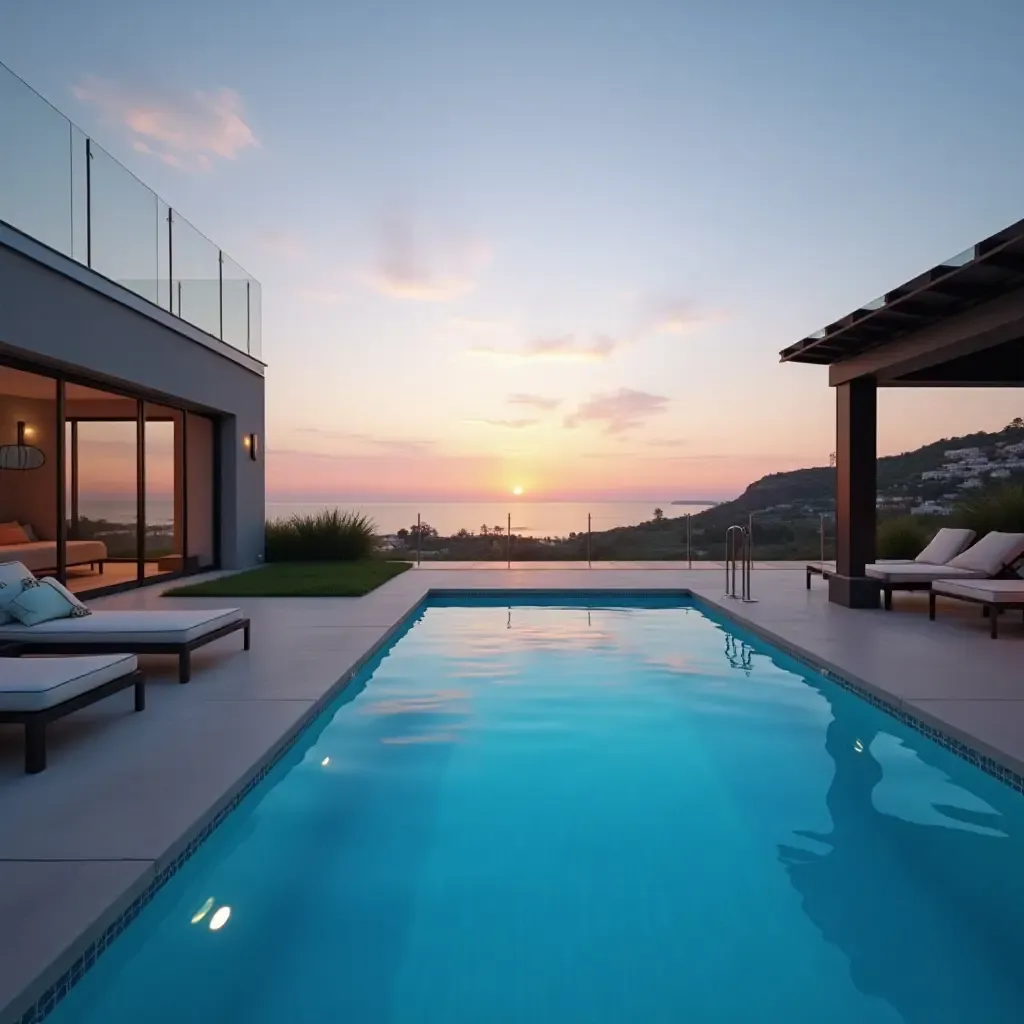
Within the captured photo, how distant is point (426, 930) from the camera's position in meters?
2.52

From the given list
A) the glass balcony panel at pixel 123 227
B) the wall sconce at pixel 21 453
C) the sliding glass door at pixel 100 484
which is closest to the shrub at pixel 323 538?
the sliding glass door at pixel 100 484

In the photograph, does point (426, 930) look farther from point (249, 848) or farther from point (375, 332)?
point (375, 332)

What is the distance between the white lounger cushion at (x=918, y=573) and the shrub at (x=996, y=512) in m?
3.19

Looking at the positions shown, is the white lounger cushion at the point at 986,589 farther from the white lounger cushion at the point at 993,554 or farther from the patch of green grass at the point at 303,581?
the patch of green grass at the point at 303,581

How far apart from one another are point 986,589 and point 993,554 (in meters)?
1.63

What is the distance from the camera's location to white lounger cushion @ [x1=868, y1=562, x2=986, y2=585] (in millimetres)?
7996

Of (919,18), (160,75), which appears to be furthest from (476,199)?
(919,18)

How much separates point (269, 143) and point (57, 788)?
359 inches

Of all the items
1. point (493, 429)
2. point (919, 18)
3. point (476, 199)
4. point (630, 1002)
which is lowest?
point (630, 1002)

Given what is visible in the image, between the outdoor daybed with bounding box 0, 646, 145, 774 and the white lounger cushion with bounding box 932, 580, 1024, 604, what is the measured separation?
654 cm

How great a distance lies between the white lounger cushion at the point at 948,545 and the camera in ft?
29.6

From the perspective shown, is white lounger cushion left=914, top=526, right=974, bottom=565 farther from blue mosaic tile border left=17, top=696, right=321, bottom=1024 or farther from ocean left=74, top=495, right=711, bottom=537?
blue mosaic tile border left=17, top=696, right=321, bottom=1024

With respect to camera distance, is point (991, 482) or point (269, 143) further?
point (991, 482)

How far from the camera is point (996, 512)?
11188mm
